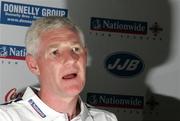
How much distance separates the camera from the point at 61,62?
3.81 ft

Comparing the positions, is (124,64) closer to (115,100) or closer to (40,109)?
(115,100)

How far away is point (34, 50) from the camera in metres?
1.21

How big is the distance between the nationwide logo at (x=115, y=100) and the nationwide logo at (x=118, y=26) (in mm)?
288

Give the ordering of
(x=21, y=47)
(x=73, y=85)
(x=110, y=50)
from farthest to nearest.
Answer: (x=110, y=50) < (x=21, y=47) < (x=73, y=85)

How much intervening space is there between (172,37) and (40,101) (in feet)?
3.00

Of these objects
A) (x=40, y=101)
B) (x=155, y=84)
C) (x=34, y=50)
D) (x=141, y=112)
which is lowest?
(x=141, y=112)

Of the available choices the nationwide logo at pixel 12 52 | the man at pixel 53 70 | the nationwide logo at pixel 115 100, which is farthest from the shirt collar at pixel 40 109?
the nationwide logo at pixel 115 100

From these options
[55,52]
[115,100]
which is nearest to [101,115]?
[55,52]

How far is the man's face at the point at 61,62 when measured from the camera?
1.16 metres

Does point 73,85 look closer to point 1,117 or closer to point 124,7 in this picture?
point 1,117

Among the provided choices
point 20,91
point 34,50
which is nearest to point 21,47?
point 20,91

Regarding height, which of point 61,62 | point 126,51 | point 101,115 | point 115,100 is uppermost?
point 61,62

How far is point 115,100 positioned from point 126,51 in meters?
0.22

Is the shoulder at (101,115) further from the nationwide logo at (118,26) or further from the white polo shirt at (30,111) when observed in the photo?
the nationwide logo at (118,26)
